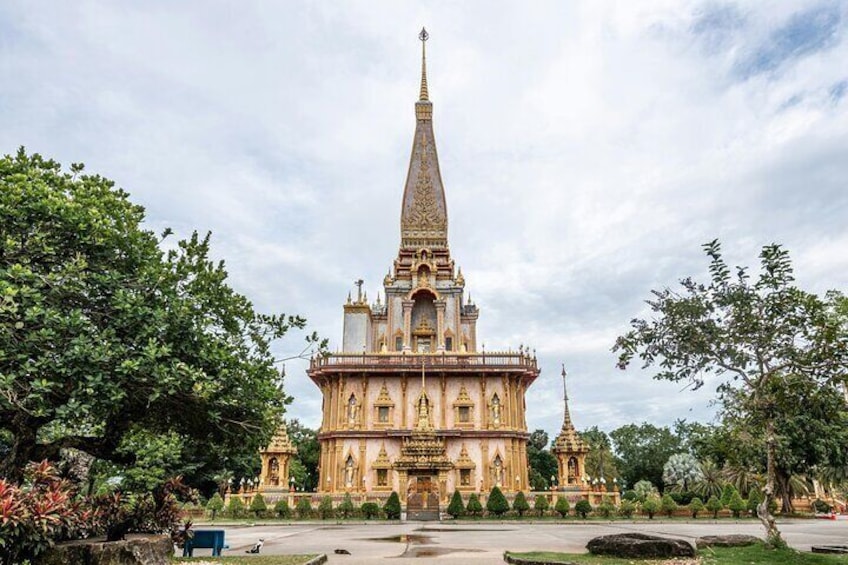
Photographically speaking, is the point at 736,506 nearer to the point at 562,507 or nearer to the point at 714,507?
the point at 714,507

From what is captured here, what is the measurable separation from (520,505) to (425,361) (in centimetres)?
1071

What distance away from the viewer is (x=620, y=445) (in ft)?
227

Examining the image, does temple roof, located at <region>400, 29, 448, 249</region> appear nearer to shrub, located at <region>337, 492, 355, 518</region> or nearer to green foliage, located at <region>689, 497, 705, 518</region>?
shrub, located at <region>337, 492, 355, 518</region>

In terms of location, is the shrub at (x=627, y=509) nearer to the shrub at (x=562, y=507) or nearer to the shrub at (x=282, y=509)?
the shrub at (x=562, y=507)

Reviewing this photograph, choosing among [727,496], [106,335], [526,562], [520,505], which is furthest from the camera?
[727,496]

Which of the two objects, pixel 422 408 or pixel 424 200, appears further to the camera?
pixel 424 200

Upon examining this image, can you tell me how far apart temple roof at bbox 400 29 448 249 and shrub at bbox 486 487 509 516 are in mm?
21453

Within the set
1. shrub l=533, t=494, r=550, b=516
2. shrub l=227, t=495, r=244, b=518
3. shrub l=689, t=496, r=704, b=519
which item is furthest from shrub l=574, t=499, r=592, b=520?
shrub l=227, t=495, r=244, b=518

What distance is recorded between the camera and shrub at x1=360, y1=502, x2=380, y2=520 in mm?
30328

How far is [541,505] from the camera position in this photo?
103 ft

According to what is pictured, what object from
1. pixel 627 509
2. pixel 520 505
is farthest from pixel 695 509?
pixel 520 505

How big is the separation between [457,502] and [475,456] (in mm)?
6369

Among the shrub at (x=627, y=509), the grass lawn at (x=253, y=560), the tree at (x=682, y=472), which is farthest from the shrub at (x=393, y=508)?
the tree at (x=682, y=472)

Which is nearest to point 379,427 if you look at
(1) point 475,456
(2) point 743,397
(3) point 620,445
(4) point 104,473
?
(1) point 475,456
